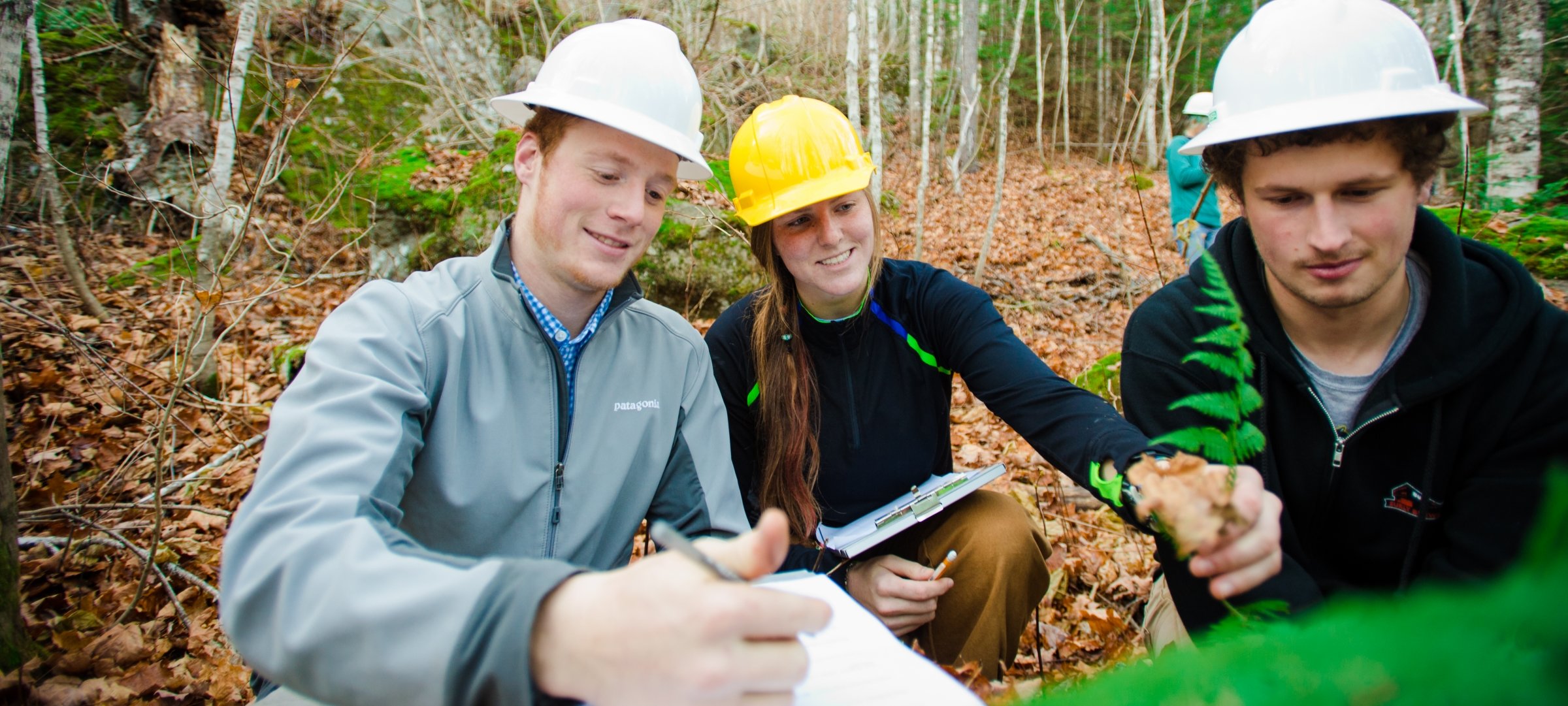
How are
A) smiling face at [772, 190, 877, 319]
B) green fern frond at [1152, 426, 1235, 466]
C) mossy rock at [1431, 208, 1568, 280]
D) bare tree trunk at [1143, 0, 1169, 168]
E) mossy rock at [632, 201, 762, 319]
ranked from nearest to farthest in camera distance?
green fern frond at [1152, 426, 1235, 466]
smiling face at [772, 190, 877, 319]
mossy rock at [1431, 208, 1568, 280]
mossy rock at [632, 201, 762, 319]
bare tree trunk at [1143, 0, 1169, 168]

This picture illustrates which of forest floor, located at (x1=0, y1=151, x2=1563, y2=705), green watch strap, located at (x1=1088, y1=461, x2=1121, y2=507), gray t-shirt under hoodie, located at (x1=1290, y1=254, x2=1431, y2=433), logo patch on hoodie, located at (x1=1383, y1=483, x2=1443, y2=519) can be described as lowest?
forest floor, located at (x1=0, y1=151, x2=1563, y2=705)

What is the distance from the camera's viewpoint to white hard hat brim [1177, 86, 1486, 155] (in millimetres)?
1688

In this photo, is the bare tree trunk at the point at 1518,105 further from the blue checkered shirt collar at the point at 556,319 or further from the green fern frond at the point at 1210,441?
the blue checkered shirt collar at the point at 556,319

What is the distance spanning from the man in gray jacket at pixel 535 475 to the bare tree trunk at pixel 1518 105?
28.7ft

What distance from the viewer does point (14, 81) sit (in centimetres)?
238

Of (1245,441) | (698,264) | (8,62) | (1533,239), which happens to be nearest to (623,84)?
(1245,441)

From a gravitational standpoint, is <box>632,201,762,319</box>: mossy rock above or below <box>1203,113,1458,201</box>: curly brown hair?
below

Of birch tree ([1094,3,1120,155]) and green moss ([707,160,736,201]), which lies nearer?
green moss ([707,160,736,201])

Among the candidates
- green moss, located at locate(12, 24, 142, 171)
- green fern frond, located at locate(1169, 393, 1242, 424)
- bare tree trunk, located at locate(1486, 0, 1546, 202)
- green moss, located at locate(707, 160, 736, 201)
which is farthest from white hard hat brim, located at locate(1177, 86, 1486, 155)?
green moss, located at locate(12, 24, 142, 171)

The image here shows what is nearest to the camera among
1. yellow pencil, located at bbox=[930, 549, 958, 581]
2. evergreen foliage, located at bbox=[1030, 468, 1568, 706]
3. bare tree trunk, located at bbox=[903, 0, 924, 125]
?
evergreen foliage, located at bbox=[1030, 468, 1568, 706]

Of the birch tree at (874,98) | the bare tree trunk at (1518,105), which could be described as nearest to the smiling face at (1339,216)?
the birch tree at (874,98)

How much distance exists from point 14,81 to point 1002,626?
150 inches

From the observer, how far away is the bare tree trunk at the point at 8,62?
2.33 meters

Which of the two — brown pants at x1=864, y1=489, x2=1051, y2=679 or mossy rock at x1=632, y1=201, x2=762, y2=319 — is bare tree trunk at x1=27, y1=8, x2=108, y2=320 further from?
brown pants at x1=864, y1=489, x2=1051, y2=679
